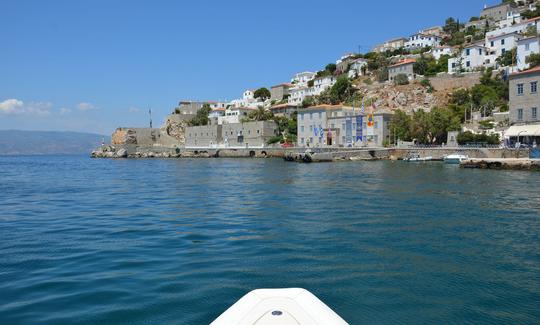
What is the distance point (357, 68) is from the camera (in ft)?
303

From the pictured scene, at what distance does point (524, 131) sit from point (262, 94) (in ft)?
254

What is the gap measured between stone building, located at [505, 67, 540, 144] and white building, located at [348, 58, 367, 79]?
4953cm

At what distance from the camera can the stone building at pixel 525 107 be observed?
132ft

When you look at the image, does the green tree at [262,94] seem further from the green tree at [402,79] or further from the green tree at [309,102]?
the green tree at [402,79]

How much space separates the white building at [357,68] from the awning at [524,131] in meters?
50.7

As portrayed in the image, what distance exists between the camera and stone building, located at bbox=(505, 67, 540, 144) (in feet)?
132

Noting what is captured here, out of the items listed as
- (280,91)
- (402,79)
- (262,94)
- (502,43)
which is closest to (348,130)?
(402,79)

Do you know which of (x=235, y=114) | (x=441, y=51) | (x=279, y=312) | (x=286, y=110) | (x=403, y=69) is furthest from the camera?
(x=235, y=114)

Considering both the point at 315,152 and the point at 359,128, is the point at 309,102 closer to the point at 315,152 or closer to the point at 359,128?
the point at 359,128

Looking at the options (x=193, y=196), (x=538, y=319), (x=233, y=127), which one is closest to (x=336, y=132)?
(x=233, y=127)

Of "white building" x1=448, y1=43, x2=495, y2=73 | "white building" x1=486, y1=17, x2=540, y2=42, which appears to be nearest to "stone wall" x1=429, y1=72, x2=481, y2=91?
"white building" x1=448, y1=43, x2=495, y2=73

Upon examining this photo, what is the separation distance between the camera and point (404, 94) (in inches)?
2817

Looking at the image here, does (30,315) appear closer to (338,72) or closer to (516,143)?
(516,143)

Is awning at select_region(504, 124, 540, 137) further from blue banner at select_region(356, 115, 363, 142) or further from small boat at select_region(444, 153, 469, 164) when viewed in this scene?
blue banner at select_region(356, 115, 363, 142)
